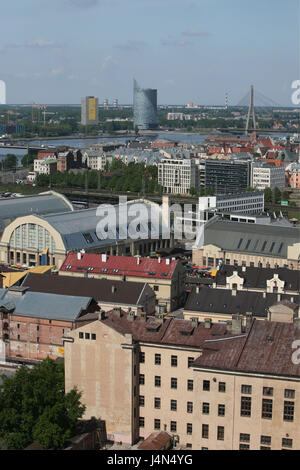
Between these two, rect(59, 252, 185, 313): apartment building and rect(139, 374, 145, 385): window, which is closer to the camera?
rect(139, 374, 145, 385): window

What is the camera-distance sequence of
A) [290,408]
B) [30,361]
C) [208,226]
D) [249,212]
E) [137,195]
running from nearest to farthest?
[290,408]
[30,361]
[208,226]
[249,212]
[137,195]

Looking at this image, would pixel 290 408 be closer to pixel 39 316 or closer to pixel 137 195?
pixel 39 316

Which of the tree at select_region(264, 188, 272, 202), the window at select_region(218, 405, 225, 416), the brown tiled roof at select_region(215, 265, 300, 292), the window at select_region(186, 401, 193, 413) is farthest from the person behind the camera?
the tree at select_region(264, 188, 272, 202)

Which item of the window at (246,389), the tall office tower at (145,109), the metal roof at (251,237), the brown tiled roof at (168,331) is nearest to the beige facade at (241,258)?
the metal roof at (251,237)

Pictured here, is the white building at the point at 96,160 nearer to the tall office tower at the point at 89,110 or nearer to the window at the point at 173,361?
the window at the point at 173,361

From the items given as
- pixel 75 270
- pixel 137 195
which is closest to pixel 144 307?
pixel 75 270

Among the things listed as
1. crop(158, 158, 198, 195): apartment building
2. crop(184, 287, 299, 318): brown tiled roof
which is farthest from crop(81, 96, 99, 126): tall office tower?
crop(184, 287, 299, 318): brown tiled roof

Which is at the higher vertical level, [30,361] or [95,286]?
[95,286]

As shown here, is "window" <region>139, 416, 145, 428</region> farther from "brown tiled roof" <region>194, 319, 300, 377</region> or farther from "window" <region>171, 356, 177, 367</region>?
"brown tiled roof" <region>194, 319, 300, 377</region>
